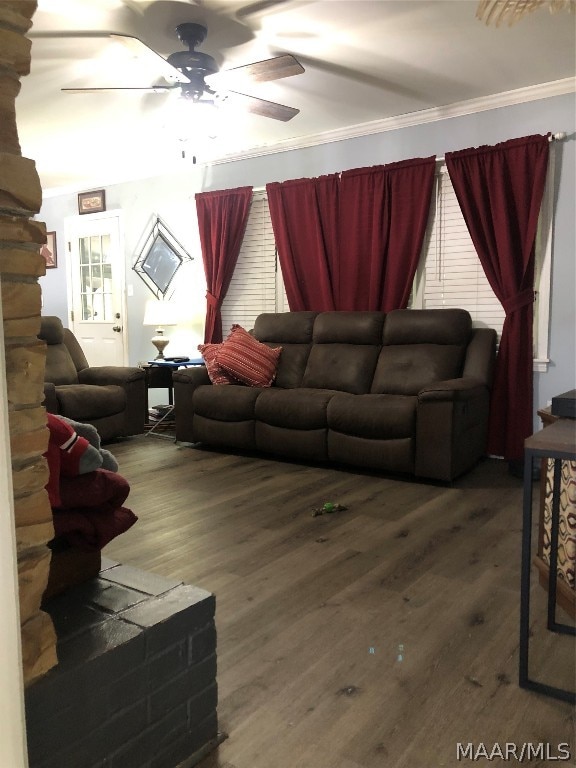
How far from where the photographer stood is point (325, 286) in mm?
5098

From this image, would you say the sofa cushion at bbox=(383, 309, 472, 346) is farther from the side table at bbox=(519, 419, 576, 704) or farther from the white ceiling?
the side table at bbox=(519, 419, 576, 704)

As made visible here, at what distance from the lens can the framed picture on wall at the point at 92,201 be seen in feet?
22.2

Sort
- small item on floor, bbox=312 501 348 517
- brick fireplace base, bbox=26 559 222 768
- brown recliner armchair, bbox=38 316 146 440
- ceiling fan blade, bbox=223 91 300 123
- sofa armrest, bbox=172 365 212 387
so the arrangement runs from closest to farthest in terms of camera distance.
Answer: brick fireplace base, bbox=26 559 222 768 < small item on floor, bbox=312 501 348 517 < ceiling fan blade, bbox=223 91 300 123 < brown recliner armchair, bbox=38 316 146 440 < sofa armrest, bbox=172 365 212 387

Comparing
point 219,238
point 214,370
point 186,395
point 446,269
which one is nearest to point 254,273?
point 219,238

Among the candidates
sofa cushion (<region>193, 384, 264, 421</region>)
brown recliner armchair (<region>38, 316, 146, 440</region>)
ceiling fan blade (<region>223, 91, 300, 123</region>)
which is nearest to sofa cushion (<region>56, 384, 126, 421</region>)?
brown recliner armchair (<region>38, 316, 146, 440</region>)

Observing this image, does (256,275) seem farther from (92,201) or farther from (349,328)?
(92,201)

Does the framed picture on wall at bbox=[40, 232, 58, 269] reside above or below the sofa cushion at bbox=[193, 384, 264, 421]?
above

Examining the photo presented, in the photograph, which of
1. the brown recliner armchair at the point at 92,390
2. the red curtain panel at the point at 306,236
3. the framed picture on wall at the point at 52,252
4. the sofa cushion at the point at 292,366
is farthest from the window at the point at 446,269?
the framed picture on wall at the point at 52,252

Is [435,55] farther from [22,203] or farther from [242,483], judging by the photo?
[22,203]

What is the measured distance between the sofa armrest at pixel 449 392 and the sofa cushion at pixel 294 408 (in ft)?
2.32

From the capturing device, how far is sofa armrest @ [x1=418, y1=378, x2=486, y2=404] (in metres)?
3.62

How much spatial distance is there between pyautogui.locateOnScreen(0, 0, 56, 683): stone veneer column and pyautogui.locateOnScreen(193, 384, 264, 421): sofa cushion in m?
3.35

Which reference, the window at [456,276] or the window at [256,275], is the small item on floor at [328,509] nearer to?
the window at [456,276]

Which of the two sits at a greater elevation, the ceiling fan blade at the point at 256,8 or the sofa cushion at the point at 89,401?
the ceiling fan blade at the point at 256,8
